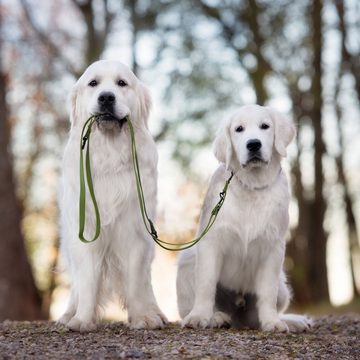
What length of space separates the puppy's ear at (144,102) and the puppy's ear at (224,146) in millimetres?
601

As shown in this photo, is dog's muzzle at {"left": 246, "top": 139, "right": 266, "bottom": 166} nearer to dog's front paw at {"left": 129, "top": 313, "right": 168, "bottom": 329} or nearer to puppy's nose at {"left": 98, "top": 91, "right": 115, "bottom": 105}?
puppy's nose at {"left": 98, "top": 91, "right": 115, "bottom": 105}

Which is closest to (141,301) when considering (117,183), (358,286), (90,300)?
(90,300)

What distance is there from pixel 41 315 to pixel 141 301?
6229mm

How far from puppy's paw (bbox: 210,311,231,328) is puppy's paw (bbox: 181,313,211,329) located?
0.09 m

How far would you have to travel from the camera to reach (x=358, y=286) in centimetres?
1889

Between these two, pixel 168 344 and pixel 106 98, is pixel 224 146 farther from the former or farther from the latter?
pixel 168 344

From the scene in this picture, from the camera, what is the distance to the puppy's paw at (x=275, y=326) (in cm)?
547

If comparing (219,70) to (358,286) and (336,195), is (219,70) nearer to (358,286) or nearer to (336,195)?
(336,195)

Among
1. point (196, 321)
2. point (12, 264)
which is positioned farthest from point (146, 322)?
point (12, 264)

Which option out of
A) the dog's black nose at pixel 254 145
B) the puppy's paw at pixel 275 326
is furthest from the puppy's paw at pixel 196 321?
the dog's black nose at pixel 254 145

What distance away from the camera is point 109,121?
523cm

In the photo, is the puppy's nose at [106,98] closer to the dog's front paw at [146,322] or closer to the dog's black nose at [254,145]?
the dog's black nose at [254,145]

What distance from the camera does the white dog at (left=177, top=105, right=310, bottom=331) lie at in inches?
217

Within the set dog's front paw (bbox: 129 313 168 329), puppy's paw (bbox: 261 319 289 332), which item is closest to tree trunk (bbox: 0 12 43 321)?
dog's front paw (bbox: 129 313 168 329)
